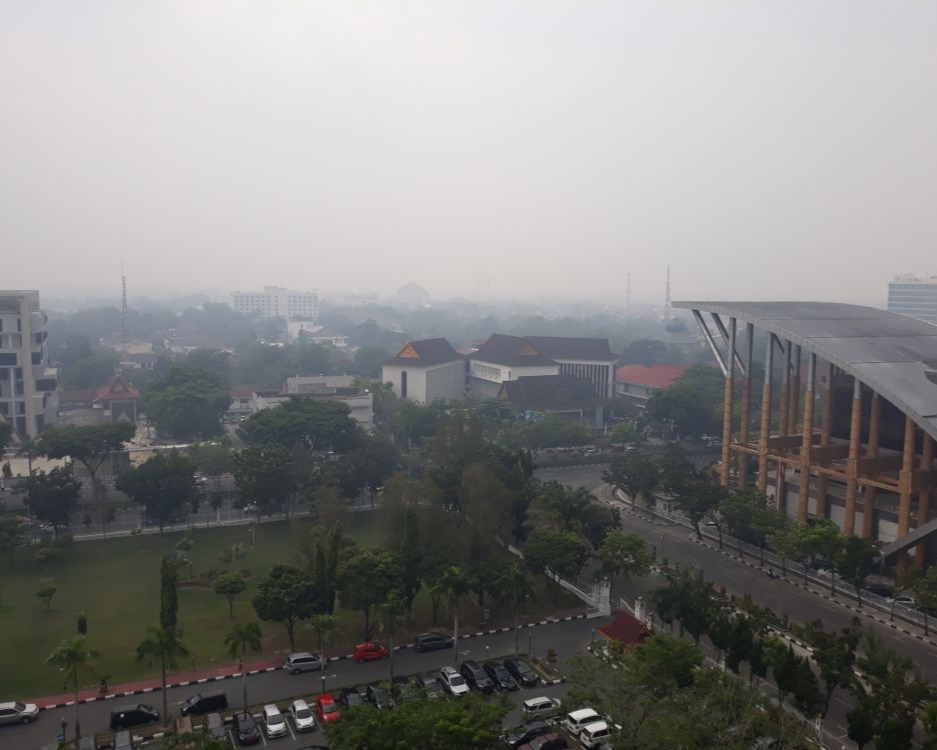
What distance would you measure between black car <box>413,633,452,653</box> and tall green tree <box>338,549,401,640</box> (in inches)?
55.1

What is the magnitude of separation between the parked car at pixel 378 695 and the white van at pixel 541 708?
3.01 m

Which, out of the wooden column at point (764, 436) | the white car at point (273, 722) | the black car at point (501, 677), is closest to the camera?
the white car at point (273, 722)

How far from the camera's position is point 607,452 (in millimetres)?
46938

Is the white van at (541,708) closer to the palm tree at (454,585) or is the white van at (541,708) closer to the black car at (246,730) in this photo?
the palm tree at (454,585)

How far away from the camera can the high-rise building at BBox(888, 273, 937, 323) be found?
124875 mm

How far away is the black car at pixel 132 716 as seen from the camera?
1697cm

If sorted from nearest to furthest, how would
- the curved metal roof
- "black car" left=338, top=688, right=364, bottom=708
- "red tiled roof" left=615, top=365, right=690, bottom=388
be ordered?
"black car" left=338, top=688, right=364, bottom=708 → the curved metal roof → "red tiled roof" left=615, top=365, right=690, bottom=388

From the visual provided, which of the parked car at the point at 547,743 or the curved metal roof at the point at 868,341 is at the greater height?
the curved metal roof at the point at 868,341

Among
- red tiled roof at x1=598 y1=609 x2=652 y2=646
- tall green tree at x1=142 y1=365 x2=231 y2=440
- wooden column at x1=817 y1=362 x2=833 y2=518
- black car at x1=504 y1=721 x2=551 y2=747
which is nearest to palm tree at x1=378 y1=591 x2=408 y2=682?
black car at x1=504 y1=721 x2=551 y2=747

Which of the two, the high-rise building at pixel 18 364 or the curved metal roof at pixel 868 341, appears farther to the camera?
the high-rise building at pixel 18 364

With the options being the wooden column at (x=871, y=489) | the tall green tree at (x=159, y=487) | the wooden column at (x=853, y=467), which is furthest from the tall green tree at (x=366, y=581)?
the wooden column at (x=871, y=489)

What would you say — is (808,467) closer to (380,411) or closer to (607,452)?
(607,452)

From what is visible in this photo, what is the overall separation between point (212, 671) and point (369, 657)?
3827 mm

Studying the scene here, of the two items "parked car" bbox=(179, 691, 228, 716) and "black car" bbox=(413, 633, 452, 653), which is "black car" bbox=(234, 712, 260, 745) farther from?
"black car" bbox=(413, 633, 452, 653)
